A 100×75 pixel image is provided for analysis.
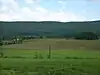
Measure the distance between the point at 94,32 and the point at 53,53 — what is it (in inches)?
65.3

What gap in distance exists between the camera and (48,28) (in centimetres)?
1036

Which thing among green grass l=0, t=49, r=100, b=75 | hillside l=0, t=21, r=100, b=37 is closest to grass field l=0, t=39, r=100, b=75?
green grass l=0, t=49, r=100, b=75

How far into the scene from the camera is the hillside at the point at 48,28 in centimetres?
1020

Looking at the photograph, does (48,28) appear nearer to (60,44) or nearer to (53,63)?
(60,44)

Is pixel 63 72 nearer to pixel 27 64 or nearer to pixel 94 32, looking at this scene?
pixel 27 64

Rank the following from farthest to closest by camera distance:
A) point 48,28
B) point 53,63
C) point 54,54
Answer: point 48,28
point 54,54
point 53,63

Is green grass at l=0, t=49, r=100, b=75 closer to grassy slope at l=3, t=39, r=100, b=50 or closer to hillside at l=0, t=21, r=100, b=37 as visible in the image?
grassy slope at l=3, t=39, r=100, b=50

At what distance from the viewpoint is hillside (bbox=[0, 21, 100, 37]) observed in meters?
10.2

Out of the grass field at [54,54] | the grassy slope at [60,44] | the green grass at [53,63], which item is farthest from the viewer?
the grassy slope at [60,44]

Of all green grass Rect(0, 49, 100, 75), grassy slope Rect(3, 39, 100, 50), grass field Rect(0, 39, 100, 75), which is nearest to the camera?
green grass Rect(0, 49, 100, 75)

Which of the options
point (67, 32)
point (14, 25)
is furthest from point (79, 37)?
point (14, 25)

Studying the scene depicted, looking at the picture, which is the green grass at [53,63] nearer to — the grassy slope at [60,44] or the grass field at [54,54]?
the grass field at [54,54]

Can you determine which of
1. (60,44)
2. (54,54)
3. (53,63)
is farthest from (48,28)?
(53,63)

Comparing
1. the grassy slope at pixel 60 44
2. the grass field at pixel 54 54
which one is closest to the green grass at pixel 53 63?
the grass field at pixel 54 54
